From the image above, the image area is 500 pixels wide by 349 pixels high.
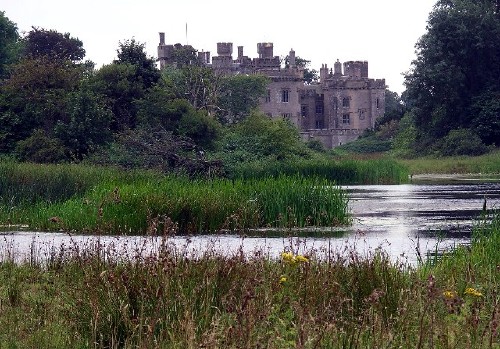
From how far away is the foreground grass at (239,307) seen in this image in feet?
23.1

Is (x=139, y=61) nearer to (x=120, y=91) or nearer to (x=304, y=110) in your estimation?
(x=120, y=91)

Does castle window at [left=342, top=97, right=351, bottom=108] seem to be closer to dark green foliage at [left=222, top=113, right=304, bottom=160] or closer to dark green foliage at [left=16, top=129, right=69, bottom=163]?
dark green foliage at [left=222, top=113, right=304, bottom=160]

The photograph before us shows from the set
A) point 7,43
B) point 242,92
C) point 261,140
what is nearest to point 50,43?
point 7,43

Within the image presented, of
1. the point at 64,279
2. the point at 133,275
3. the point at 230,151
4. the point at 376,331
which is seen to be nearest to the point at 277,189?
the point at 64,279

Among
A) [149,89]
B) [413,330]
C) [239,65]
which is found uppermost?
[239,65]

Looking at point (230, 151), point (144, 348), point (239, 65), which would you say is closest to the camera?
point (144, 348)

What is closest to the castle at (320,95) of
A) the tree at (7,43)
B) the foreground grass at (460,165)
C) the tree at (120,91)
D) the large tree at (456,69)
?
the tree at (7,43)

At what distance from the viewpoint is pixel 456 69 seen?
59906 mm

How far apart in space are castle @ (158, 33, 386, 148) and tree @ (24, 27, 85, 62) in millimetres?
11444

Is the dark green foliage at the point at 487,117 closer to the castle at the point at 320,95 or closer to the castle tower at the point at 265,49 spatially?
the castle at the point at 320,95

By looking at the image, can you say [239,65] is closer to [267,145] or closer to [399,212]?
[267,145]

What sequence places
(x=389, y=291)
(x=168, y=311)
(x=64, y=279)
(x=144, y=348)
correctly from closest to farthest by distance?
(x=144, y=348), (x=168, y=311), (x=389, y=291), (x=64, y=279)

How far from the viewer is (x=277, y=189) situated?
863 inches

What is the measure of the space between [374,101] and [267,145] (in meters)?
57.3
